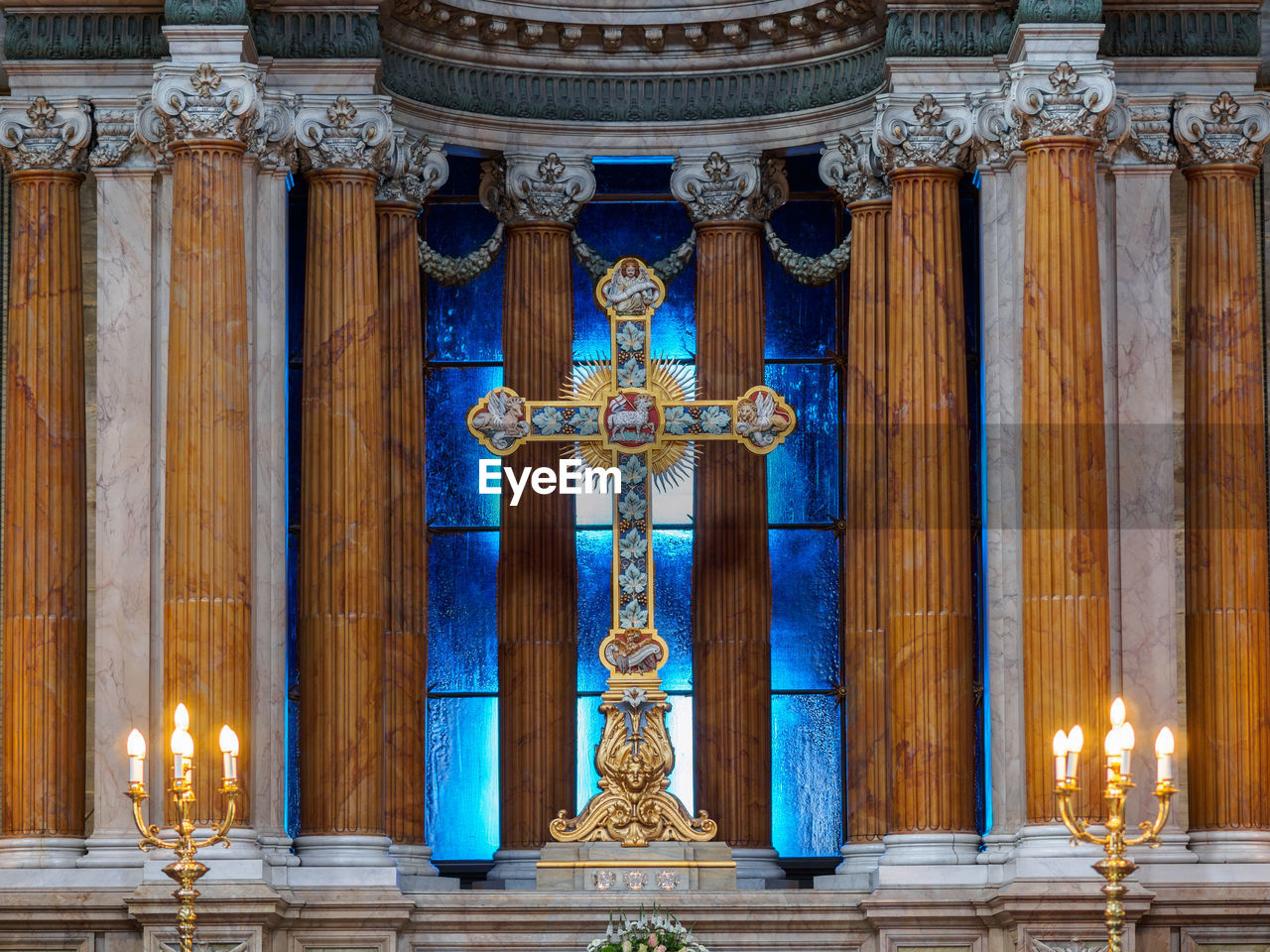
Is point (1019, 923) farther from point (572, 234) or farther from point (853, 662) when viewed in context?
point (572, 234)

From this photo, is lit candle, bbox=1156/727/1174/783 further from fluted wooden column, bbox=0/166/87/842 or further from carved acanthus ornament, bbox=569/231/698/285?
fluted wooden column, bbox=0/166/87/842

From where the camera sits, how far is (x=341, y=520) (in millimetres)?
29406

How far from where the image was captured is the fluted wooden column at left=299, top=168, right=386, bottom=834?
Answer: 29.1 meters

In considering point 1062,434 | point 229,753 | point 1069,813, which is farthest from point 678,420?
point 1069,813

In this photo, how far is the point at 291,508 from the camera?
31375 mm

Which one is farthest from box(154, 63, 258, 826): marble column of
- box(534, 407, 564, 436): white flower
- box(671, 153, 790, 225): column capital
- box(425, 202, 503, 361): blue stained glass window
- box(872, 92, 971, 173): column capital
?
box(872, 92, 971, 173): column capital

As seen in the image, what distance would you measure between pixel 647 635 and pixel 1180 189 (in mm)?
7822

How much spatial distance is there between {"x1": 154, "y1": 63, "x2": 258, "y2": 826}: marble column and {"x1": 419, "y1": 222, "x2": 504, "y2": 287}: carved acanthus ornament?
4.04 m

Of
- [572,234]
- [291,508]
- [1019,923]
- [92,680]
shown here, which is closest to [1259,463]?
[1019,923]

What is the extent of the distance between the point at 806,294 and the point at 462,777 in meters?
7.15

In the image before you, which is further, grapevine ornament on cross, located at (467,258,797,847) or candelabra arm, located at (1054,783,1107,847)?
grapevine ornament on cross, located at (467,258,797,847)

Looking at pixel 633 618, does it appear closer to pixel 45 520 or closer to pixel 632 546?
pixel 632 546

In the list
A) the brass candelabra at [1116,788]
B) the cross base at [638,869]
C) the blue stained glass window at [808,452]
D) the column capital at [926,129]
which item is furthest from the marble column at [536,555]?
the brass candelabra at [1116,788]

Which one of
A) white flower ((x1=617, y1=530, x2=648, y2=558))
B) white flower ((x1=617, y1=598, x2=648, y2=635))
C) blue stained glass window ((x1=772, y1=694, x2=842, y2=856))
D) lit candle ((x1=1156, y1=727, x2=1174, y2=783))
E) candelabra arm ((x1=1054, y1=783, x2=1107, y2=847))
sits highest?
white flower ((x1=617, y1=530, x2=648, y2=558))
